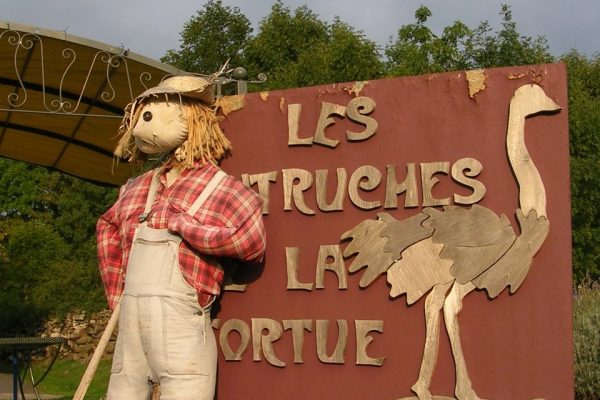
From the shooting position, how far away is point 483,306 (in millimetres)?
4059

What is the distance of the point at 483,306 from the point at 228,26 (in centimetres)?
2516

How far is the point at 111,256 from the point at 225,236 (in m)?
0.76

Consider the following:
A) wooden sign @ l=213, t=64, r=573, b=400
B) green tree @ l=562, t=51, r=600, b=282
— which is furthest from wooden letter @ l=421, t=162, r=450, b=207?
green tree @ l=562, t=51, r=600, b=282

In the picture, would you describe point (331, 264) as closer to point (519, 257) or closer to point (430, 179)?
point (430, 179)

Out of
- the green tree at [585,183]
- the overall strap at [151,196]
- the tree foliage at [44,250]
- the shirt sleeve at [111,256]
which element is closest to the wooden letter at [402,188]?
the overall strap at [151,196]

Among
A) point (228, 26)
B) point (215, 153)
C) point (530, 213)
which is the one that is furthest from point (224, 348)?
point (228, 26)

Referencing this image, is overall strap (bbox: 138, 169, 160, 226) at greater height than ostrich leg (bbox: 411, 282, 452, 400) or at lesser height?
greater

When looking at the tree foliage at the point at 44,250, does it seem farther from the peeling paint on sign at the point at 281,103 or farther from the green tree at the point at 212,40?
the peeling paint on sign at the point at 281,103

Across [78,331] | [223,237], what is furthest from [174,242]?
[78,331]

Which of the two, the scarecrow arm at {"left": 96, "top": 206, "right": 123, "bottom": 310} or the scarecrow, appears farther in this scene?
the scarecrow arm at {"left": 96, "top": 206, "right": 123, "bottom": 310}

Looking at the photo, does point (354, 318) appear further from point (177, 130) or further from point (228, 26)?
point (228, 26)

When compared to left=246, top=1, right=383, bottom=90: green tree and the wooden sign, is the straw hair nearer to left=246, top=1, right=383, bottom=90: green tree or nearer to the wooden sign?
the wooden sign

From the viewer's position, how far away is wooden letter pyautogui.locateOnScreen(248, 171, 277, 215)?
4.55 m

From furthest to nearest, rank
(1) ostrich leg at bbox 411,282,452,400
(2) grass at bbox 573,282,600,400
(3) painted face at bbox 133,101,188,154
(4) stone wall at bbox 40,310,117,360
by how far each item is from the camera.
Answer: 1. (4) stone wall at bbox 40,310,117,360
2. (2) grass at bbox 573,282,600,400
3. (3) painted face at bbox 133,101,188,154
4. (1) ostrich leg at bbox 411,282,452,400
